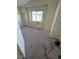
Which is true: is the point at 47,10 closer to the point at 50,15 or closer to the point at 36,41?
the point at 50,15

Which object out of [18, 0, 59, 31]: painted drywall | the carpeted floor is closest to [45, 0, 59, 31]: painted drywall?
[18, 0, 59, 31]: painted drywall

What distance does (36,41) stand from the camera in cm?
224

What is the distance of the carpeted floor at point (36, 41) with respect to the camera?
203 cm

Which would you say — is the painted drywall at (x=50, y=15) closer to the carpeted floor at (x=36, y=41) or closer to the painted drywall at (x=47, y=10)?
the painted drywall at (x=47, y=10)

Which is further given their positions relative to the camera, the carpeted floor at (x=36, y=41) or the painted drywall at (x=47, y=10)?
the painted drywall at (x=47, y=10)

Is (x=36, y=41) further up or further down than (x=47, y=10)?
further down

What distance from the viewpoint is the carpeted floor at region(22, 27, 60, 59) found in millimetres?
2032

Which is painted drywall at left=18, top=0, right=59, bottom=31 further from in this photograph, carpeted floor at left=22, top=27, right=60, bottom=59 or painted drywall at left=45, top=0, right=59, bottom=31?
carpeted floor at left=22, top=27, right=60, bottom=59

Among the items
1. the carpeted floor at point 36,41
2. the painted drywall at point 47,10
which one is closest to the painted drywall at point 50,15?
the painted drywall at point 47,10

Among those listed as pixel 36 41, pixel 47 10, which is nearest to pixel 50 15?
pixel 47 10

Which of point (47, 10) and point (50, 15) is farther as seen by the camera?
point (47, 10)
